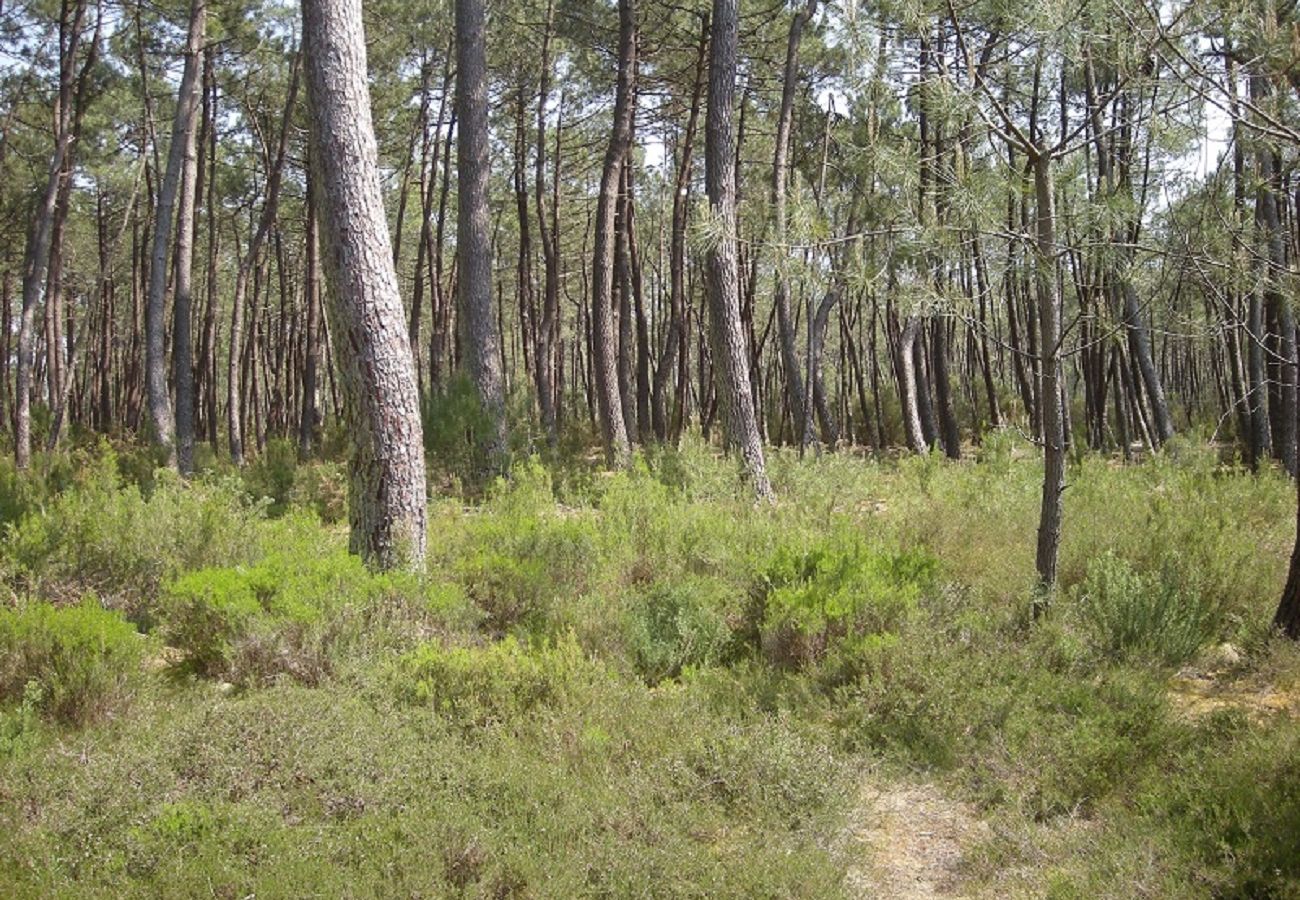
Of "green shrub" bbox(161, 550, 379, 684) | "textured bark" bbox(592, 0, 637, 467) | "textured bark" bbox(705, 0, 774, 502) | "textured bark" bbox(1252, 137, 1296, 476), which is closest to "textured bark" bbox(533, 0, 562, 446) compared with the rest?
"textured bark" bbox(592, 0, 637, 467)

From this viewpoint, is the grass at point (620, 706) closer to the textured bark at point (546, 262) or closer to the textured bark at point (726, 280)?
the textured bark at point (726, 280)

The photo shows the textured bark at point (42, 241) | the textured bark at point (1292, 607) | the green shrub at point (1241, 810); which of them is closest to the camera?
the green shrub at point (1241, 810)

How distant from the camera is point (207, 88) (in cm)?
1608

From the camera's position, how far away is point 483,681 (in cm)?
453

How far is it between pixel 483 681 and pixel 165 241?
34.3ft

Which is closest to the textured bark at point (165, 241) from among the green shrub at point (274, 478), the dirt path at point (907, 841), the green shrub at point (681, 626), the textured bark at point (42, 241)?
the textured bark at point (42, 241)

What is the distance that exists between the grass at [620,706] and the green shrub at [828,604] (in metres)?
0.02

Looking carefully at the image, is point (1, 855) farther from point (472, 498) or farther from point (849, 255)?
point (472, 498)

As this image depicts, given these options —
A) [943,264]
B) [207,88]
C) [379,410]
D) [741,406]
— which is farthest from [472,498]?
[207,88]

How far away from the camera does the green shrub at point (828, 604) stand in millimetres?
5250

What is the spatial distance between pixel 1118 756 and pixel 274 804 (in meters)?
3.35

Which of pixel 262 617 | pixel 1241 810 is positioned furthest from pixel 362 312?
pixel 1241 810

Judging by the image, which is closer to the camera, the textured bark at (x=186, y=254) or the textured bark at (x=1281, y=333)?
the textured bark at (x=1281, y=333)

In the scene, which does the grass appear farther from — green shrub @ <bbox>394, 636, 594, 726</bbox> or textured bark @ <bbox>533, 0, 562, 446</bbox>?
textured bark @ <bbox>533, 0, 562, 446</bbox>
